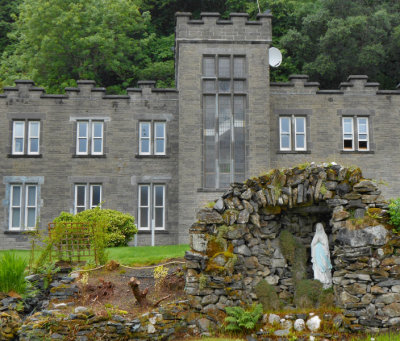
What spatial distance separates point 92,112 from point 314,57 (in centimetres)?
1906

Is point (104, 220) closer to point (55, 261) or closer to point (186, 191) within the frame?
point (55, 261)

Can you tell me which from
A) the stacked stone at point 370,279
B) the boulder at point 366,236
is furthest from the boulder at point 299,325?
the boulder at point 366,236

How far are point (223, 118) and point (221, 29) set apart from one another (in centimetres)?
443

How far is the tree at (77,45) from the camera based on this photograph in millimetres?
37938

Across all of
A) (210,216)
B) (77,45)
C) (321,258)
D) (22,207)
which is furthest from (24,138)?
(321,258)

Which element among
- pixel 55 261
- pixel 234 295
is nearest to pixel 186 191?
pixel 55 261

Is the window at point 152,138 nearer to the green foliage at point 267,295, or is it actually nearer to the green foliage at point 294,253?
the green foliage at point 294,253

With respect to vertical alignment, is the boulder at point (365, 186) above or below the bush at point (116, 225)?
above

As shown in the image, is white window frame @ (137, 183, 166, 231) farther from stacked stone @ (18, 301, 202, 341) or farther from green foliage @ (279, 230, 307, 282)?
stacked stone @ (18, 301, 202, 341)

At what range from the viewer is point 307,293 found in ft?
44.7

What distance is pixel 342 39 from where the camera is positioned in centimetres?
3859

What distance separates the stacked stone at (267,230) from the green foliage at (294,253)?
0.46ft

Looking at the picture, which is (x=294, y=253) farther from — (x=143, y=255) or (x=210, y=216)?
(x=143, y=255)

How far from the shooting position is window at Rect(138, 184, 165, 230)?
28031 millimetres
